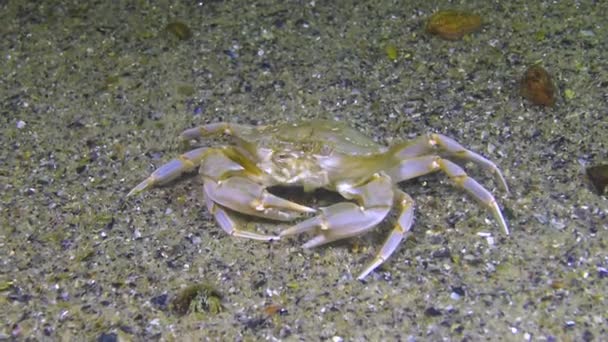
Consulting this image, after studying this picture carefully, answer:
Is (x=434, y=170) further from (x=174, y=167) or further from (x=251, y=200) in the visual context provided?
(x=174, y=167)

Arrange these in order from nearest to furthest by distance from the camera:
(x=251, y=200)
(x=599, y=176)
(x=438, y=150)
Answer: (x=251, y=200) < (x=599, y=176) < (x=438, y=150)

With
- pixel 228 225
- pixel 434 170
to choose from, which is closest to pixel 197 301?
pixel 228 225

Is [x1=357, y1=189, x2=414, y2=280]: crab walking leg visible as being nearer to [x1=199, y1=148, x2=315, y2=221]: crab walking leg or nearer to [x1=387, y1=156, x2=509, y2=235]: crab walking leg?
[x1=387, y1=156, x2=509, y2=235]: crab walking leg

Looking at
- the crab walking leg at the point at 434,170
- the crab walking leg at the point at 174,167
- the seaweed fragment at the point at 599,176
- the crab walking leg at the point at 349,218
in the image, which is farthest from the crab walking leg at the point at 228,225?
the seaweed fragment at the point at 599,176

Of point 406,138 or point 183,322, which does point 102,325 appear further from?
point 406,138

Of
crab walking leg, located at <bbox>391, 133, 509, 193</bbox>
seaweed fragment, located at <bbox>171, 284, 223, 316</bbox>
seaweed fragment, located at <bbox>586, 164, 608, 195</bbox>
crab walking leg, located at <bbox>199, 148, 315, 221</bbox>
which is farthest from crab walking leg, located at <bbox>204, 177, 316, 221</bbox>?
seaweed fragment, located at <bbox>586, 164, 608, 195</bbox>

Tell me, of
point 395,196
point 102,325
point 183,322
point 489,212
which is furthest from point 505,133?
point 102,325
